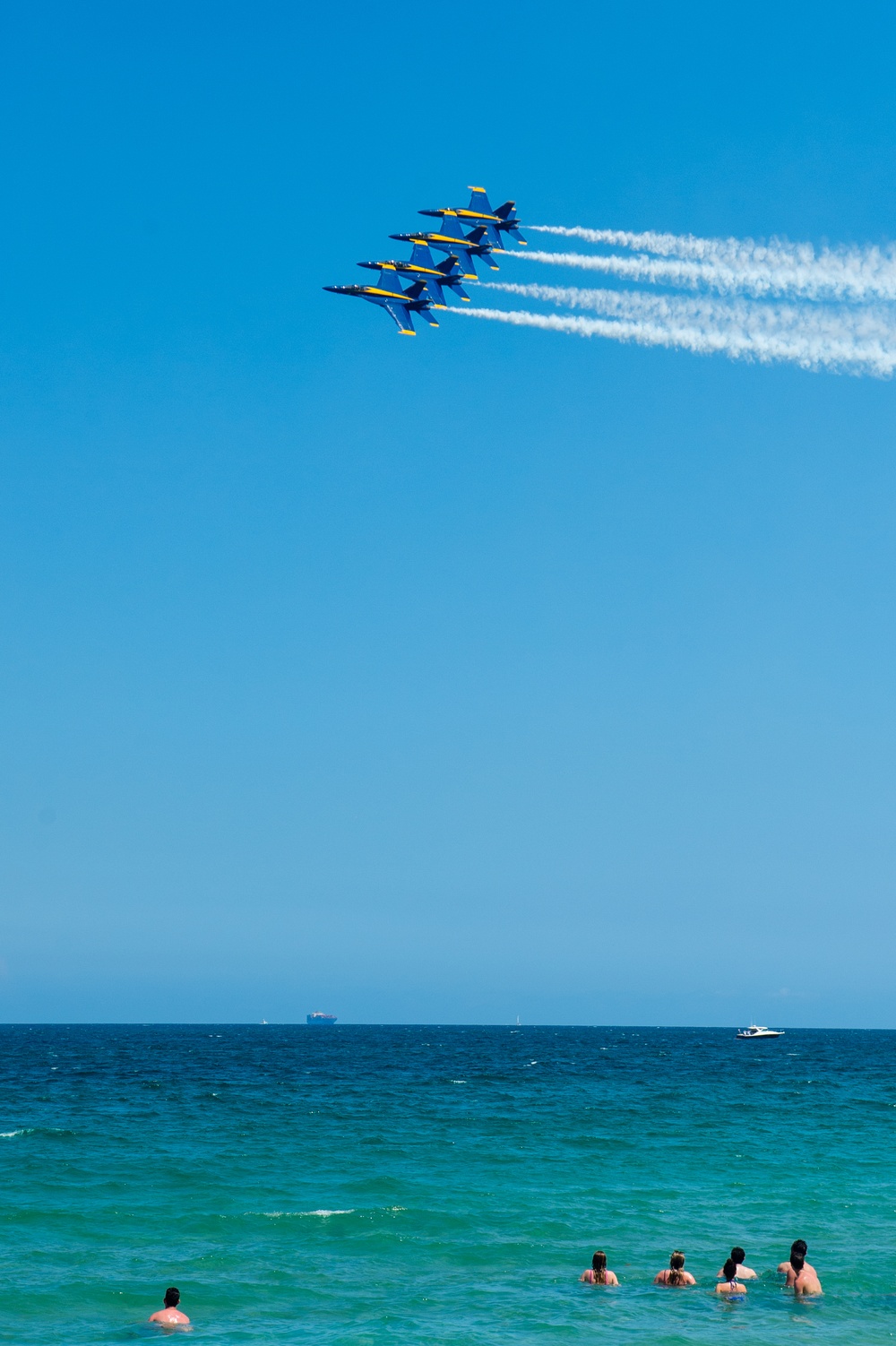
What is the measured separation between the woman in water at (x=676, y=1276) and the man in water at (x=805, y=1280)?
8.78ft

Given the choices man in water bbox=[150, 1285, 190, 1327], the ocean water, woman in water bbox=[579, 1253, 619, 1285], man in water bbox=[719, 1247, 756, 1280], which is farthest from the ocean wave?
man in water bbox=[719, 1247, 756, 1280]

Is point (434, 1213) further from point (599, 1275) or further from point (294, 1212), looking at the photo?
point (599, 1275)

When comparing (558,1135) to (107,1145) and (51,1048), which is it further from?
(51,1048)

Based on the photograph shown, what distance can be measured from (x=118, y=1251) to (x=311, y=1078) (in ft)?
231

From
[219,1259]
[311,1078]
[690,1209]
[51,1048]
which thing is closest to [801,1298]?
[690,1209]

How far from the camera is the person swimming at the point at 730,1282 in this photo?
32.2 m

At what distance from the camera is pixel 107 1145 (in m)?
58.1

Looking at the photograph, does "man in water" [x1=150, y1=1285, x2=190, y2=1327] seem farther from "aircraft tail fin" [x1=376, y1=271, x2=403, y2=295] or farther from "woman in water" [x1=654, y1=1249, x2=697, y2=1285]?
"aircraft tail fin" [x1=376, y1=271, x2=403, y2=295]

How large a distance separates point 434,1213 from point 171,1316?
48.6ft

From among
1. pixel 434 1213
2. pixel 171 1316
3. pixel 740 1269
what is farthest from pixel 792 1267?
pixel 171 1316

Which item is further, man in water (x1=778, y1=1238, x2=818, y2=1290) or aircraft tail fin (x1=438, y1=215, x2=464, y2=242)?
aircraft tail fin (x1=438, y1=215, x2=464, y2=242)

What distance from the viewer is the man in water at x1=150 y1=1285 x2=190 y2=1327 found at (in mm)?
29328

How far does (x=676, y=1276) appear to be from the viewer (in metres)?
33.2

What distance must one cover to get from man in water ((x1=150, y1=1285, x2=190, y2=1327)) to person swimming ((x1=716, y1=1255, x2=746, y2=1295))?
44.2 feet
